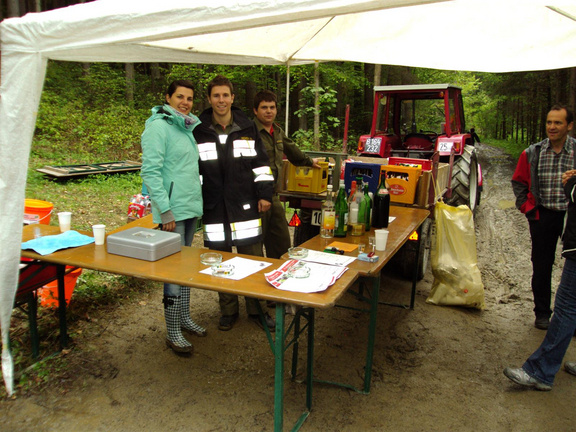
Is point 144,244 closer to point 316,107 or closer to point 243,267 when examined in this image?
point 243,267

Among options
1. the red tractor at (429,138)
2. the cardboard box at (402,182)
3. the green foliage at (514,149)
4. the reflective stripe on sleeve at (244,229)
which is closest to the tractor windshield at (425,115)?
the red tractor at (429,138)

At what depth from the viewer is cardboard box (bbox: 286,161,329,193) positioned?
4367 millimetres

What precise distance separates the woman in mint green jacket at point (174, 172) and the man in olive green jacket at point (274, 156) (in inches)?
32.5

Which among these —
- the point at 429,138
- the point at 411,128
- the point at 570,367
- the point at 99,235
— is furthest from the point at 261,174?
the point at 411,128

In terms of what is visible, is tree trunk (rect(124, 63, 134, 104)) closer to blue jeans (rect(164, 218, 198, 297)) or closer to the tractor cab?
the tractor cab

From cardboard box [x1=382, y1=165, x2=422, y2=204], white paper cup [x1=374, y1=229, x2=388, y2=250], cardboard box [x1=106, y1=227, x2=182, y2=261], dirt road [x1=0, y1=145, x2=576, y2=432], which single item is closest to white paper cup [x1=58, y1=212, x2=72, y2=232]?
cardboard box [x1=106, y1=227, x2=182, y2=261]

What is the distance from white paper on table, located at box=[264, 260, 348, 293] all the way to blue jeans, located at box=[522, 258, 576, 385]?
145 centimetres

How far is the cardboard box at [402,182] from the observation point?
161 inches

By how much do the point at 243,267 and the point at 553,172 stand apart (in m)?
2.64

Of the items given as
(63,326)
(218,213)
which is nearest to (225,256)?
(218,213)

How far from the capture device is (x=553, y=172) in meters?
3.50

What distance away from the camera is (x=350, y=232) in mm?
3338

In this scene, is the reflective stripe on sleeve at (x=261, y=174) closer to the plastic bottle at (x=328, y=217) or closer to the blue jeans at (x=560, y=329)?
the plastic bottle at (x=328, y=217)

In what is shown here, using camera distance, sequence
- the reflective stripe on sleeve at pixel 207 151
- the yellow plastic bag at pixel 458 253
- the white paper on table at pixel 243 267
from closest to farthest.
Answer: the white paper on table at pixel 243 267 < the reflective stripe on sleeve at pixel 207 151 < the yellow plastic bag at pixel 458 253
